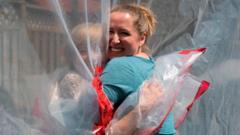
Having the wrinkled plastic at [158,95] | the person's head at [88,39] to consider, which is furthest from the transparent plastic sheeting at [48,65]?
the wrinkled plastic at [158,95]

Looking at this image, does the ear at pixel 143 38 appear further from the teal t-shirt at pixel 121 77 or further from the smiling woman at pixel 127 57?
the teal t-shirt at pixel 121 77

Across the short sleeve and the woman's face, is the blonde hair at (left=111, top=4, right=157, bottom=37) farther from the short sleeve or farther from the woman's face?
the short sleeve

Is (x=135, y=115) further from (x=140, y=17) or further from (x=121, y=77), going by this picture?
(x=140, y=17)

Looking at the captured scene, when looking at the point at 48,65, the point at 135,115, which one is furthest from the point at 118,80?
the point at 48,65

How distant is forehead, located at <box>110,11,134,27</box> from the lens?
1.71m

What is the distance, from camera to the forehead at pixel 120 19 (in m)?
1.71

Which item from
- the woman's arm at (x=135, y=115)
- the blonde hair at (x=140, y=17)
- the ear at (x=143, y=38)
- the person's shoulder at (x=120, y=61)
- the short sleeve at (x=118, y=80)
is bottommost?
the woman's arm at (x=135, y=115)

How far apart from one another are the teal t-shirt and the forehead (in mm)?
130

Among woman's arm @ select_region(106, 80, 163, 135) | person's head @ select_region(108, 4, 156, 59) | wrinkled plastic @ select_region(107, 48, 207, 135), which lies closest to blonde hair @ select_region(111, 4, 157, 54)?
person's head @ select_region(108, 4, 156, 59)

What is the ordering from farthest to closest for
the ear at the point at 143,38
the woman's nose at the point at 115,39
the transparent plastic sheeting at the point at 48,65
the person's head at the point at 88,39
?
1. the ear at the point at 143,38
2. the woman's nose at the point at 115,39
3. the person's head at the point at 88,39
4. the transparent plastic sheeting at the point at 48,65

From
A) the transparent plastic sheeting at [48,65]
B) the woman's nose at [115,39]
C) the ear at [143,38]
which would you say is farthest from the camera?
the ear at [143,38]

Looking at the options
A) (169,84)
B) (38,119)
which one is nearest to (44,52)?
(38,119)

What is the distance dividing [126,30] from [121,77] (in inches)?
9.0

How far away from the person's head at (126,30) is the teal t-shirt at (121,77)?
0.24ft
